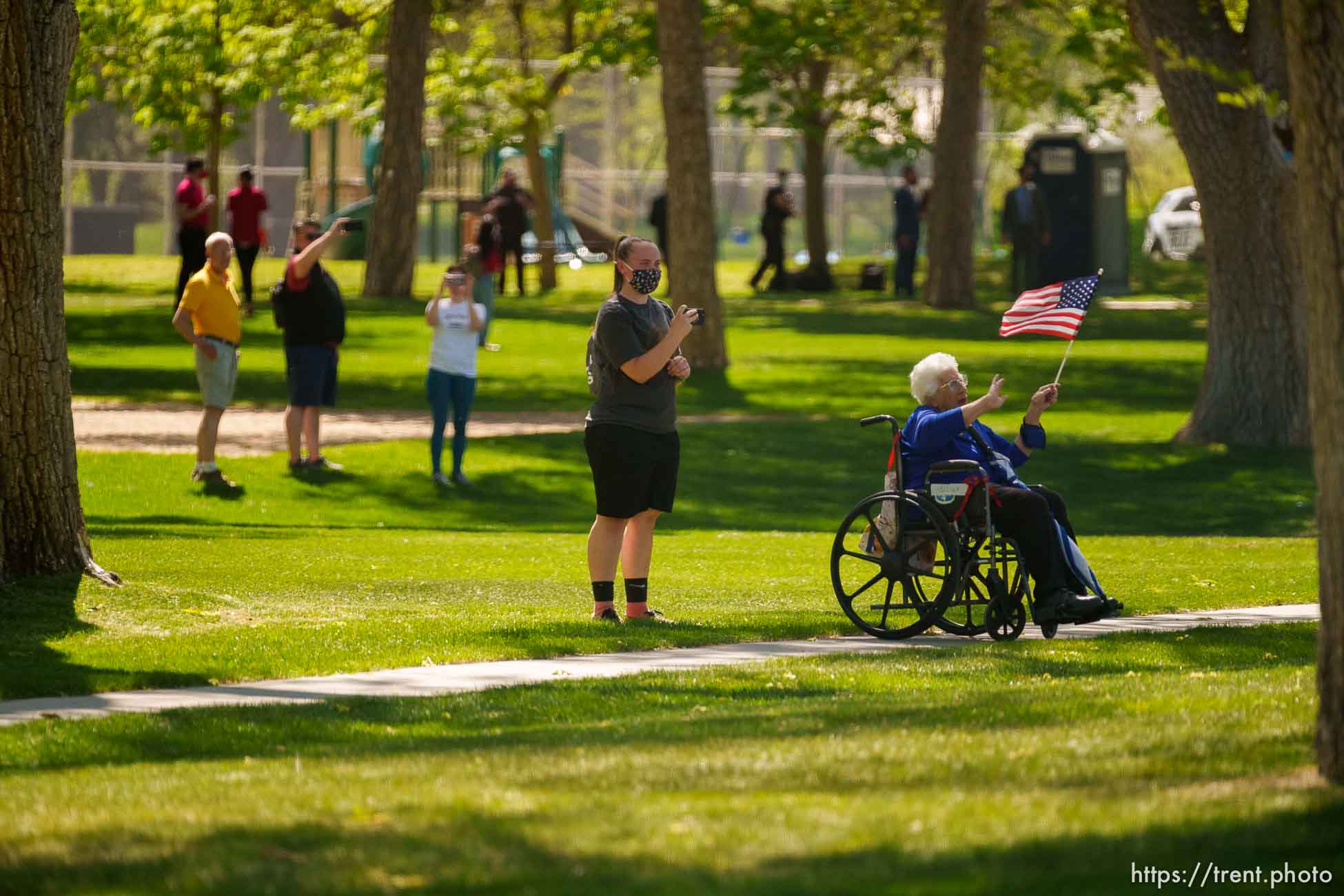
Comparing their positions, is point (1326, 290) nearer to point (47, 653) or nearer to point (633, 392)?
point (633, 392)

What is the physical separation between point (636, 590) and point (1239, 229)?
11219 millimetres

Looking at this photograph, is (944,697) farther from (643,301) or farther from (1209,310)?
(1209,310)

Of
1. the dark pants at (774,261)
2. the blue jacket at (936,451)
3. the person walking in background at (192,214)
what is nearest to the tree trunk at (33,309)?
the blue jacket at (936,451)

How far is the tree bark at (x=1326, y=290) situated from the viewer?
20.7 ft

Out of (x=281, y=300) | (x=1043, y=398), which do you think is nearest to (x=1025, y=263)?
(x=281, y=300)

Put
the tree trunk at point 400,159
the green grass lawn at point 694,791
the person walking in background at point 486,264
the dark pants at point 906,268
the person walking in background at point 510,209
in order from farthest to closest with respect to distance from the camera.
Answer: the dark pants at point 906,268
the person walking in background at point 510,209
the tree trunk at point 400,159
the person walking in background at point 486,264
the green grass lawn at point 694,791

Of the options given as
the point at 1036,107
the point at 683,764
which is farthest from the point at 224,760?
the point at 1036,107

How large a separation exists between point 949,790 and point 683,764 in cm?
92

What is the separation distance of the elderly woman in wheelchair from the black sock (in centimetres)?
96

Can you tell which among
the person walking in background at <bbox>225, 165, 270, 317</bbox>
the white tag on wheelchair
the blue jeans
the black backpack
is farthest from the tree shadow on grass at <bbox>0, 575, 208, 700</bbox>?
the person walking in background at <bbox>225, 165, 270, 317</bbox>

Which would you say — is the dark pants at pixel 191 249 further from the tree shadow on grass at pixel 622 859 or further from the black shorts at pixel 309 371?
the tree shadow on grass at pixel 622 859

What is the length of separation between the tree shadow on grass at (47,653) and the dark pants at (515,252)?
21.8 metres

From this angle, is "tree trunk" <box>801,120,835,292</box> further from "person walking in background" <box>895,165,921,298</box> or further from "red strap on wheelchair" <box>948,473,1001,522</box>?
"red strap on wheelchair" <box>948,473,1001,522</box>

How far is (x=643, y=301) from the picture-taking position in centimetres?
1035
